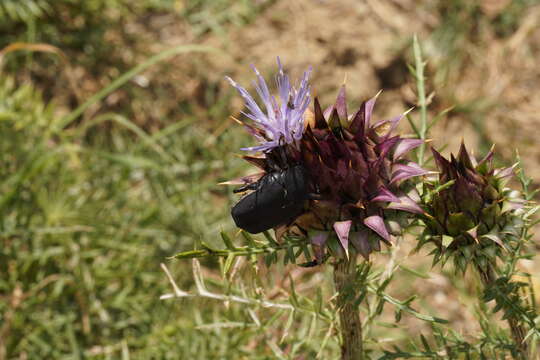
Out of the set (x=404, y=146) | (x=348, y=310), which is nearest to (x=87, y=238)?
(x=348, y=310)

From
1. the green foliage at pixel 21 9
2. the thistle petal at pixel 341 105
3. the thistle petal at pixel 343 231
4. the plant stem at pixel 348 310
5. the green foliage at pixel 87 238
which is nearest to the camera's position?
the thistle petal at pixel 343 231

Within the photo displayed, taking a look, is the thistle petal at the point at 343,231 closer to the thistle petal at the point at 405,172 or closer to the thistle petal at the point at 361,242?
the thistle petal at the point at 361,242

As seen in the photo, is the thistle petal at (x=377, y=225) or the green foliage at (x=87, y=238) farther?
the green foliage at (x=87, y=238)

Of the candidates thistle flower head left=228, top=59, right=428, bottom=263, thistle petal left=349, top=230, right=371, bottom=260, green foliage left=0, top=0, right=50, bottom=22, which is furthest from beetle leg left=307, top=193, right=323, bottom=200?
green foliage left=0, top=0, right=50, bottom=22

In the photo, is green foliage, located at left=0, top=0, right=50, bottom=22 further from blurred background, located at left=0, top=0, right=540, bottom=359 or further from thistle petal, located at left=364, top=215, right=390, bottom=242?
thistle petal, located at left=364, top=215, right=390, bottom=242

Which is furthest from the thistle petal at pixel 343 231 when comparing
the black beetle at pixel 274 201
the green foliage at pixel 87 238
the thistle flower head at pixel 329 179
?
the green foliage at pixel 87 238

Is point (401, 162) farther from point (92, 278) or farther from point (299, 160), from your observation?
point (92, 278)

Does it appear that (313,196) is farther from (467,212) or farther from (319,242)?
(467,212)
